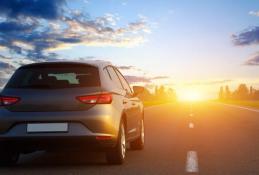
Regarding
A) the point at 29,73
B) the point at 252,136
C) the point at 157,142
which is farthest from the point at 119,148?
the point at 252,136

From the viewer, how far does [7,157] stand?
8.62 m

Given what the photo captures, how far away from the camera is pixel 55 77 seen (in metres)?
8.63

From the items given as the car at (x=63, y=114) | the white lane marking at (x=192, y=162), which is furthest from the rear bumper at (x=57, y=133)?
the white lane marking at (x=192, y=162)

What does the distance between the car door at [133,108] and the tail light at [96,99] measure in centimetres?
131

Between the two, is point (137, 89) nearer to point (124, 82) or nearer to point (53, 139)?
point (124, 82)

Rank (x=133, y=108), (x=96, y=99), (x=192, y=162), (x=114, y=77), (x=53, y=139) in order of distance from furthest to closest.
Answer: (x=133, y=108) < (x=114, y=77) < (x=192, y=162) < (x=96, y=99) < (x=53, y=139)

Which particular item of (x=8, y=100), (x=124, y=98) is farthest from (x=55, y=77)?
(x=124, y=98)

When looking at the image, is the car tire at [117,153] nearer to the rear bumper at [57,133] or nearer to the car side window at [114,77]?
the rear bumper at [57,133]

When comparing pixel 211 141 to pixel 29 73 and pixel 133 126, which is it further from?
pixel 29 73

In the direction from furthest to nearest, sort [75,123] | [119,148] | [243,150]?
[243,150] → [119,148] → [75,123]

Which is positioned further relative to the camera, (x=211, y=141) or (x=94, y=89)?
(x=211, y=141)

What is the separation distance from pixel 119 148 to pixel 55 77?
1.51 m

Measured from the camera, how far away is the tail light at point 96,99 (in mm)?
8078

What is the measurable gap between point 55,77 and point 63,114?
2.89 ft
